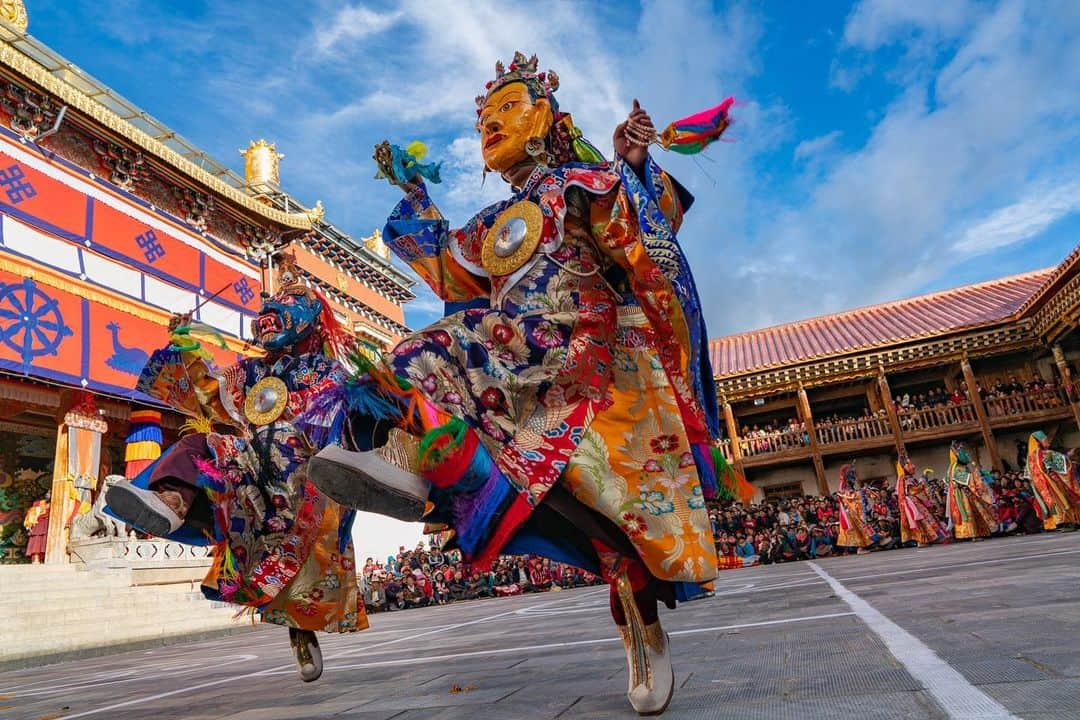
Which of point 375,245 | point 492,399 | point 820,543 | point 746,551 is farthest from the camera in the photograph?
point 375,245

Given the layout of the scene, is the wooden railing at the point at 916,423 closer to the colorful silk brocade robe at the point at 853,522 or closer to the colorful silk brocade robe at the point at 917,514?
the colorful silk brocade robe at the point at 853,522

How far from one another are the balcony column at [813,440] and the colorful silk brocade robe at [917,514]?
12.2ft

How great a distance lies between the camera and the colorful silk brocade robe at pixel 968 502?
11977mm

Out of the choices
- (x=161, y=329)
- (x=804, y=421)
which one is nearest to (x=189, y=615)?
(x=161, y=329)

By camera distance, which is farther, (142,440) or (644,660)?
(142,440)

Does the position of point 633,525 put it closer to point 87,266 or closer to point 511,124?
point 511,124

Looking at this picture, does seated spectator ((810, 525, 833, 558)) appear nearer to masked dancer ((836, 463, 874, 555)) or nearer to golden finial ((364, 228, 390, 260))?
masked dancer ((836, 463, 874, 555))

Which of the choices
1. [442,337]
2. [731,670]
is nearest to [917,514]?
[731,670]

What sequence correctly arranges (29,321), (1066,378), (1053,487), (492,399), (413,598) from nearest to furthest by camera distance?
(492,399)
(29,321)
(1053,487)
(413,598)
(1066,378)

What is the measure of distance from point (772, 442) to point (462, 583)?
27.6 feet

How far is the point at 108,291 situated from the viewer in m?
11.9

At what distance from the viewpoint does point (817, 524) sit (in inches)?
582

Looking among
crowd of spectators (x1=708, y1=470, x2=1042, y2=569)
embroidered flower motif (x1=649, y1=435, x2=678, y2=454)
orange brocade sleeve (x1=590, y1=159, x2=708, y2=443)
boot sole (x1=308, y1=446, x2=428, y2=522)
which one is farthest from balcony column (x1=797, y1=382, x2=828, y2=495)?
boot sole (x1=308, y1=446, x2=428, y2=522)

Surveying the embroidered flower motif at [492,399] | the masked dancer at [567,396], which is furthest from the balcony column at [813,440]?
the embroidered flower motif at [492,399]
